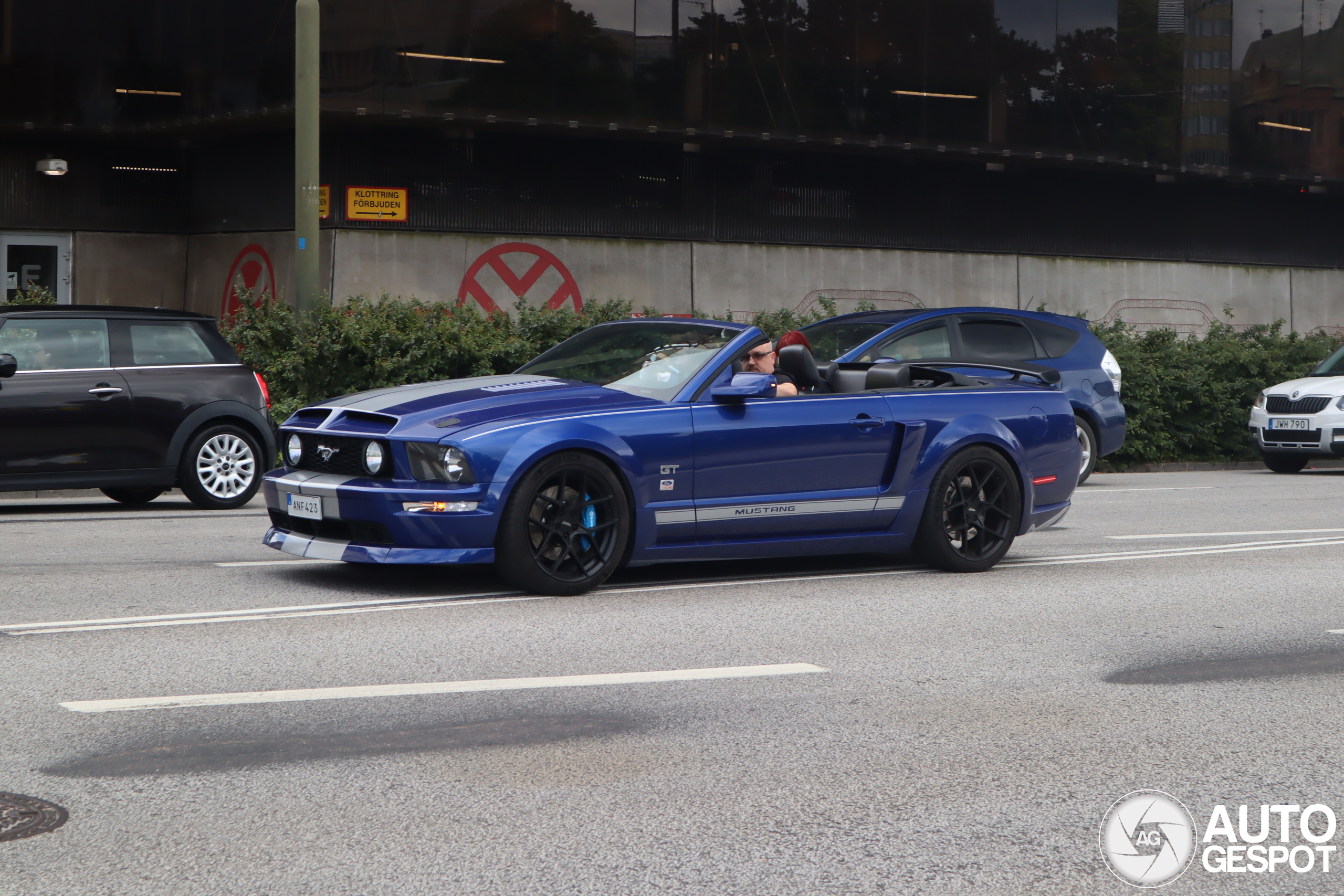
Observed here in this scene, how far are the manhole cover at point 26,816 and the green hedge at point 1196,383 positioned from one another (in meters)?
16.0

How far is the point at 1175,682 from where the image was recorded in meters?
5.84

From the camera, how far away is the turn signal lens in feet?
22.8

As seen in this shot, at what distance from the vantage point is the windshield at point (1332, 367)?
731 inches

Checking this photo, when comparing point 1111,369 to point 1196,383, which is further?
point 1196,383

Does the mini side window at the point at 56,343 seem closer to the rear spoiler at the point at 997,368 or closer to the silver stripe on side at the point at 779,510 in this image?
the silver stripe on side at the point at 779,510

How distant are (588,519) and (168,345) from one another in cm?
563

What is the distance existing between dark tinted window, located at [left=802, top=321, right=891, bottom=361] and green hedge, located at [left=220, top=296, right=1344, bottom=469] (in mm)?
1957

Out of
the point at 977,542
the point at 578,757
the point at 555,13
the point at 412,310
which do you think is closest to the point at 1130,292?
the point at 555,13

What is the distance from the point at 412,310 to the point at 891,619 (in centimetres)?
922

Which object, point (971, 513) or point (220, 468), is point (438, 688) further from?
point (220, 468)

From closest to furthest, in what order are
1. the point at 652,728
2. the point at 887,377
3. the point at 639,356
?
the point at 652,728 < the point at 639,356 < the point at 887,377

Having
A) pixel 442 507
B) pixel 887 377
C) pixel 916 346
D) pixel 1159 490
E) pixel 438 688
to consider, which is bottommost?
pixel 1159 490

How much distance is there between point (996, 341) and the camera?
14.1 m

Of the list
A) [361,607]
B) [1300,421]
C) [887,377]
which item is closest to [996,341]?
[1300,421]
